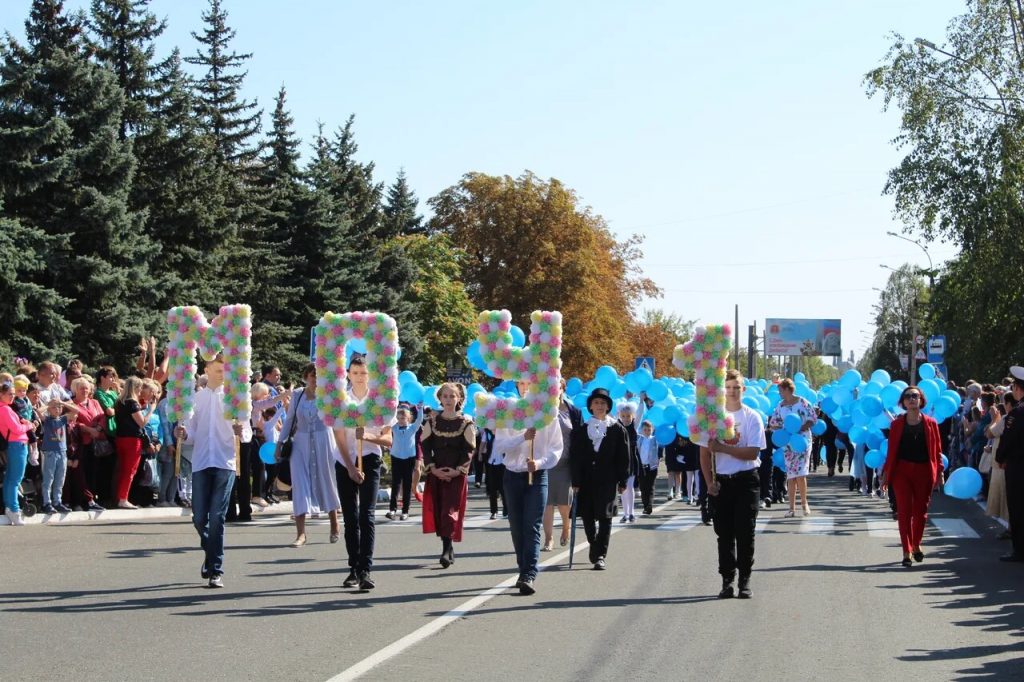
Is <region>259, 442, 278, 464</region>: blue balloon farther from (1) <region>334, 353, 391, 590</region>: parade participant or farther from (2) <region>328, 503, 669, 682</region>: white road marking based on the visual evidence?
(1) <region>334, 353, 391, 590</region>: parade participant

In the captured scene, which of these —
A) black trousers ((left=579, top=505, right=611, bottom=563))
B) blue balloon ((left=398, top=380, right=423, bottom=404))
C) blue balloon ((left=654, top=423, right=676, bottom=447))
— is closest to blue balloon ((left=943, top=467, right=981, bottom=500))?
black trousers ((left=579, top=505, right=611, bottom=563))

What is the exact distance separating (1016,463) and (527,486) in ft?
20.8

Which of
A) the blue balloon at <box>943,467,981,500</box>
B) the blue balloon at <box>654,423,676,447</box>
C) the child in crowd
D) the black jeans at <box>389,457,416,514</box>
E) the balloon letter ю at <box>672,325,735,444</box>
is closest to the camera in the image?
the balloon letter ю at <box>672,325,735,444</box>

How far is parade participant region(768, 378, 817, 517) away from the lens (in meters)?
22.2

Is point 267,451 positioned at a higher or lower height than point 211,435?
higher

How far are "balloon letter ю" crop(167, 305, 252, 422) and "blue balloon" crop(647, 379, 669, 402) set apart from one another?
12021mm

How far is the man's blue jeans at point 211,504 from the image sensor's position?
41.1 ft

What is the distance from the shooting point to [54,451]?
19125 millimetres

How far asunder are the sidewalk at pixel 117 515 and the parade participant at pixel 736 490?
10.5m

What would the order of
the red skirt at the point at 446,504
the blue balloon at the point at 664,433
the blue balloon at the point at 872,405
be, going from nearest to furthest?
1. the red skirt at the point at 446,504
2. the blue balloon at the point at 872,405
3. the blue balloon at the point at 664,433

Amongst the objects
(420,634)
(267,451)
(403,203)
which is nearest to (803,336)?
(403,203)

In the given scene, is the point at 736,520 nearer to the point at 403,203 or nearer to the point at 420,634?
the point at 420,634

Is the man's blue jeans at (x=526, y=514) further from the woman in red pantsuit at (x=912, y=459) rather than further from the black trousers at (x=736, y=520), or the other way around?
the woman in red pantsuit at (x=912, y=459)

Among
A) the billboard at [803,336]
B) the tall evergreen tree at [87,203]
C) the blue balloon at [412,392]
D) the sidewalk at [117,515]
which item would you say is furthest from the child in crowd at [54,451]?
the billboard at [803,336]
